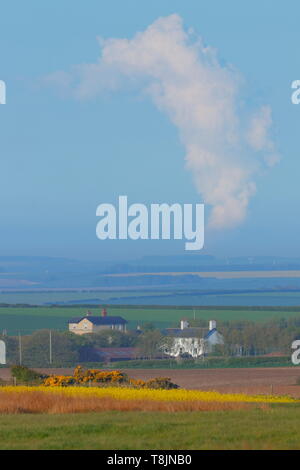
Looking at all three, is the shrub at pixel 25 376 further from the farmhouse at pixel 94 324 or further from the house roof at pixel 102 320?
the house roof at pixel 102 320

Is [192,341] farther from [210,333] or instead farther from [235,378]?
[235,378]

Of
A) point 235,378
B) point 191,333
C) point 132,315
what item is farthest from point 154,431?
point 132,315

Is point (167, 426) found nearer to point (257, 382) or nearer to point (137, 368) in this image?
point (257, 382)

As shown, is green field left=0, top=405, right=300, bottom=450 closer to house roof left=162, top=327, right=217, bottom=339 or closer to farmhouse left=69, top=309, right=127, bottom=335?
house roof left=162, top=327, right=217, bottom=339

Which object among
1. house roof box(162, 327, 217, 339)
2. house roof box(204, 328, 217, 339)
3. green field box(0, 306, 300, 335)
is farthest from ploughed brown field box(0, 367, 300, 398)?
green field box(0, 306, 300, 335)

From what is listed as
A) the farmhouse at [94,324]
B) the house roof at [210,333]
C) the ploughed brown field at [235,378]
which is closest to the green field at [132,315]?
the farmhouse at [94,324]

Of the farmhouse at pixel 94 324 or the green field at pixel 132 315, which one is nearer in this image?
the farmhouse at pixel 94 324
